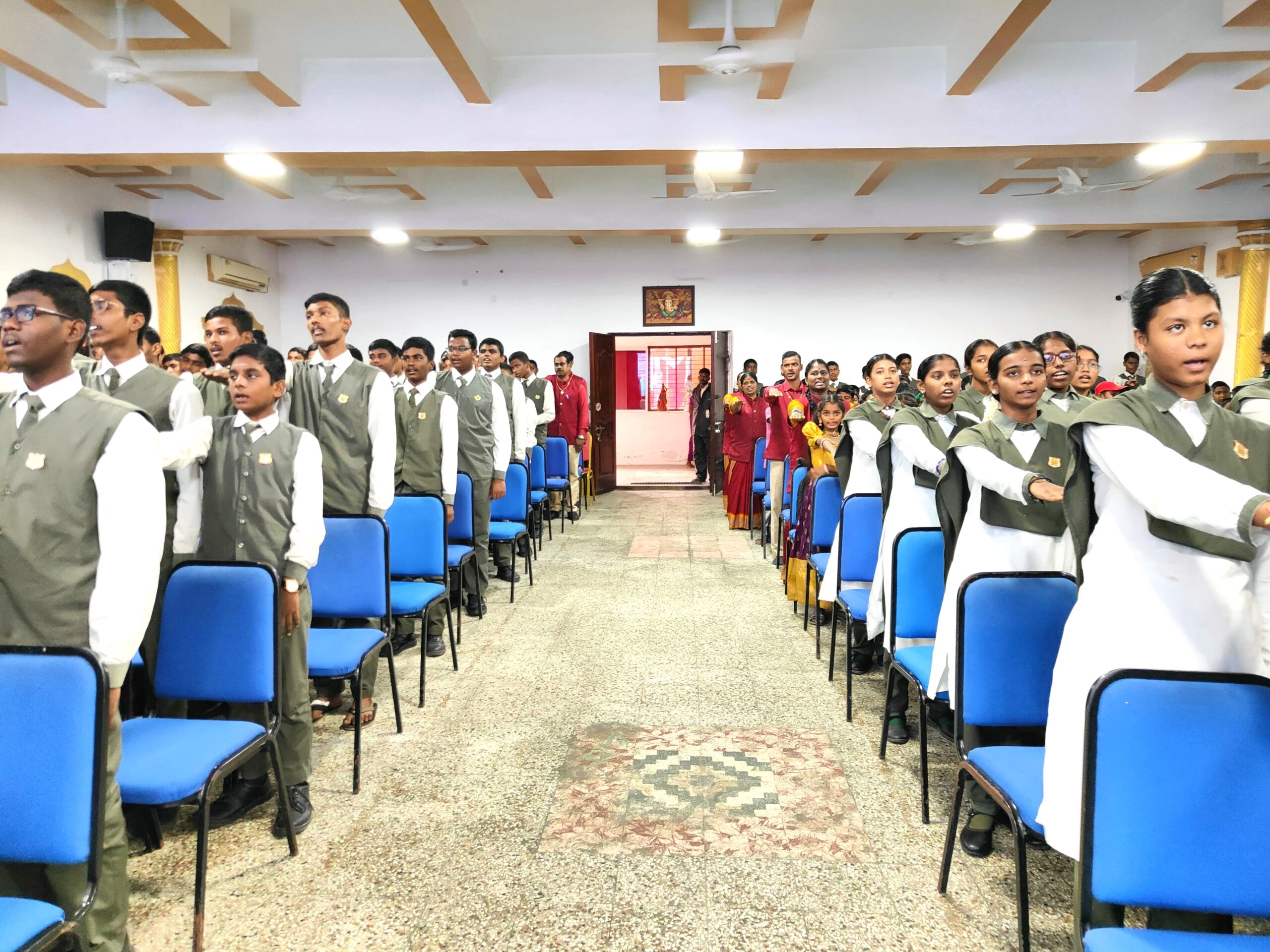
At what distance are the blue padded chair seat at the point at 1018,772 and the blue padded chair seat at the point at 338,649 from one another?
179 cm

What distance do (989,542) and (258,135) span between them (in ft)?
16.8

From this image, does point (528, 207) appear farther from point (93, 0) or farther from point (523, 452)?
point (93, 0)

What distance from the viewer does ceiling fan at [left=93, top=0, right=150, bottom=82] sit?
417cm

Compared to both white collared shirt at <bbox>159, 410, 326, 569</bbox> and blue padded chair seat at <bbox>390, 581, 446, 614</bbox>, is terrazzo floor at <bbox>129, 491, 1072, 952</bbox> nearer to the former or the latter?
blue padded chair seat at <bbox>390, 581, 446, 614</bbox>

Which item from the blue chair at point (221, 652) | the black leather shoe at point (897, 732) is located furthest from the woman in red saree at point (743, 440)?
the blue chair at point (221, 652)

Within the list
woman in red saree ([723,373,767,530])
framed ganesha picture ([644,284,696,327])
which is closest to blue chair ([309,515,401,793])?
woman in red saree ([723,373,767,530])

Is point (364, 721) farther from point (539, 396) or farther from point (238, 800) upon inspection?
point (539, 396)

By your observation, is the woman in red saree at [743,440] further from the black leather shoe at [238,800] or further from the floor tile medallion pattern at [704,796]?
the black leather shoe at [238,800]

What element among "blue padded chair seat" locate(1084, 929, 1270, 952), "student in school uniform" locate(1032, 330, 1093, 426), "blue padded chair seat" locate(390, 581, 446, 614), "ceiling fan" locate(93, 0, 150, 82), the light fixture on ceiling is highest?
"ceiling fan" locate(93, 0, 150, 82)

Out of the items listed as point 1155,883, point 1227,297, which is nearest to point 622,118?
point 1155,883

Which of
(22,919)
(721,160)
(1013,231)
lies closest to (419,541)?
(22,919)

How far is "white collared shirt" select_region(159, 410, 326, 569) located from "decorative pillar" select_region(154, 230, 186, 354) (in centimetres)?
631

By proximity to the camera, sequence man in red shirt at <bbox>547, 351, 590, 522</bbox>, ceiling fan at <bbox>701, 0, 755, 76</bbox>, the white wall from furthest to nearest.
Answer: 1. the white wall
2. man in red shirt at <bbox>547, 351, 590, 522</bbox>
3. ceiling fan at <bbox>701, 0, 755, 76</bbox>

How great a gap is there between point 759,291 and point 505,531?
6334 millimetres
